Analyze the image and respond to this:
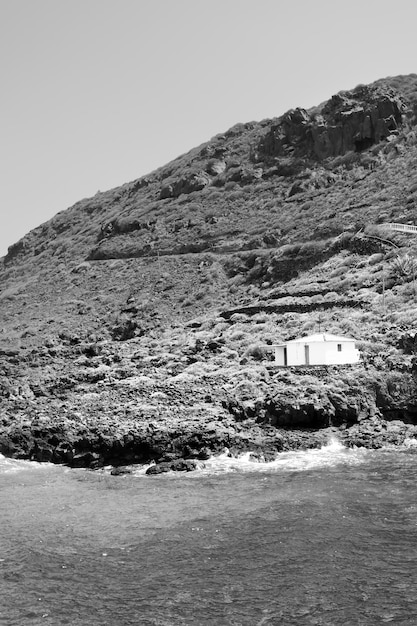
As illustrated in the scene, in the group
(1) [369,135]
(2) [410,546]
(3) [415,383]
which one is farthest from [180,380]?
(1) [369,135]

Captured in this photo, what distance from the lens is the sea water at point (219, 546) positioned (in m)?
14.4

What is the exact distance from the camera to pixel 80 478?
2814 cm

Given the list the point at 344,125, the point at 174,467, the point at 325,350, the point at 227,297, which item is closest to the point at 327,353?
the point at 325,350

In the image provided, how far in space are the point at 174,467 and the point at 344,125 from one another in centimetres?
8033

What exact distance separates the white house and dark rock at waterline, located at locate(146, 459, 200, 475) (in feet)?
44.3

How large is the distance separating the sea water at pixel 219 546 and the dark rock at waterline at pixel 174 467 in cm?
56

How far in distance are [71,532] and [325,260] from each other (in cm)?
5246

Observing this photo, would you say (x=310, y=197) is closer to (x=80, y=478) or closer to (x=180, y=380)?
(x=180, y=380)

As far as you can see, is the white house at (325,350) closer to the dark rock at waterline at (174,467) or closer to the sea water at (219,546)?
the sea water at (219,546)

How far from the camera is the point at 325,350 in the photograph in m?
39.2

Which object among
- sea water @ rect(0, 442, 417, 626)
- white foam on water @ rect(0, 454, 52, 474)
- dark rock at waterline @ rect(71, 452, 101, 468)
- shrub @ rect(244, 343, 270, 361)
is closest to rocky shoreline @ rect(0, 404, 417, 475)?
dark rock at waterline @ rect(71, 452, 101, 468)

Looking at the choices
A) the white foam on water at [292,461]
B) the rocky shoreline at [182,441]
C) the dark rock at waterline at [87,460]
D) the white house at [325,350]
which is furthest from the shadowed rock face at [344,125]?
the dark rock at waterline at [87,460]

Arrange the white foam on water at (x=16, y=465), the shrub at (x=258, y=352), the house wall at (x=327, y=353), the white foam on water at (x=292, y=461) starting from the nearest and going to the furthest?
the white foam on water at (x=292, y=461), the white foam on water at (x=16, y=465), the house wall at (x=327, y=353), the shrub at (x=258, y=352)

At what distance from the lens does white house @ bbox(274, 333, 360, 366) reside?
128 ft
